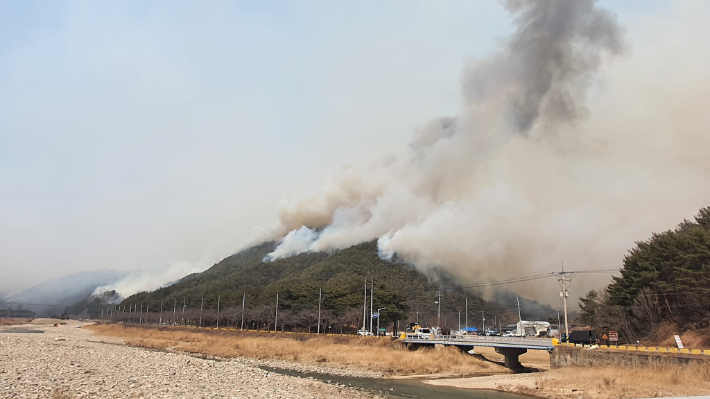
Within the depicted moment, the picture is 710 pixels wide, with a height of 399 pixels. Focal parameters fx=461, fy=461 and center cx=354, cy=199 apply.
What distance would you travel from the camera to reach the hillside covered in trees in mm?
65062

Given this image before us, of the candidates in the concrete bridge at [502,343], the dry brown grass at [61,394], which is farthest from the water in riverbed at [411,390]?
the dry brown grass at [61,394]

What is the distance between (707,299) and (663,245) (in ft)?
38.7

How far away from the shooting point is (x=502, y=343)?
69188mm

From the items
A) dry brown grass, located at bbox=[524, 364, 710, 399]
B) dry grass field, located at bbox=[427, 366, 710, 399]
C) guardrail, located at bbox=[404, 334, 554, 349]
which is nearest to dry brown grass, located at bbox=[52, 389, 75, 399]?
dry grass field, located at bbox=[427, 366, 710, 399]

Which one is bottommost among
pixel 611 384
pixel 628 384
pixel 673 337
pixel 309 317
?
pixel 611 384

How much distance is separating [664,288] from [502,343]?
85.1 ft

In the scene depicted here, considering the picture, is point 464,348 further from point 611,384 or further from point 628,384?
point 628,384

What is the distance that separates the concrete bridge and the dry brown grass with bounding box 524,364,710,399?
1157 cm

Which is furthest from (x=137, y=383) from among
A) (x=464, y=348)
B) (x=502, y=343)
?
(x=464, y=348)

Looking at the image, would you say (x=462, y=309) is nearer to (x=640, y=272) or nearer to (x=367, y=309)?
(x=367, y=309)

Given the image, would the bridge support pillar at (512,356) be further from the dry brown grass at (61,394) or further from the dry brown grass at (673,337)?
the dry brown grass at (61,394)

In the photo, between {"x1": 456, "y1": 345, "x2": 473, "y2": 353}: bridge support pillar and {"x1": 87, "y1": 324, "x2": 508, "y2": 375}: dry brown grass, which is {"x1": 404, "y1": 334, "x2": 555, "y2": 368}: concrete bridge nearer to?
{"x1": 456, "y1": 345, "x2": 473, "y2": 353}: bridge support pillar

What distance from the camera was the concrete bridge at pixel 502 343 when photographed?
209ft

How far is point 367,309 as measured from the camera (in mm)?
119938
